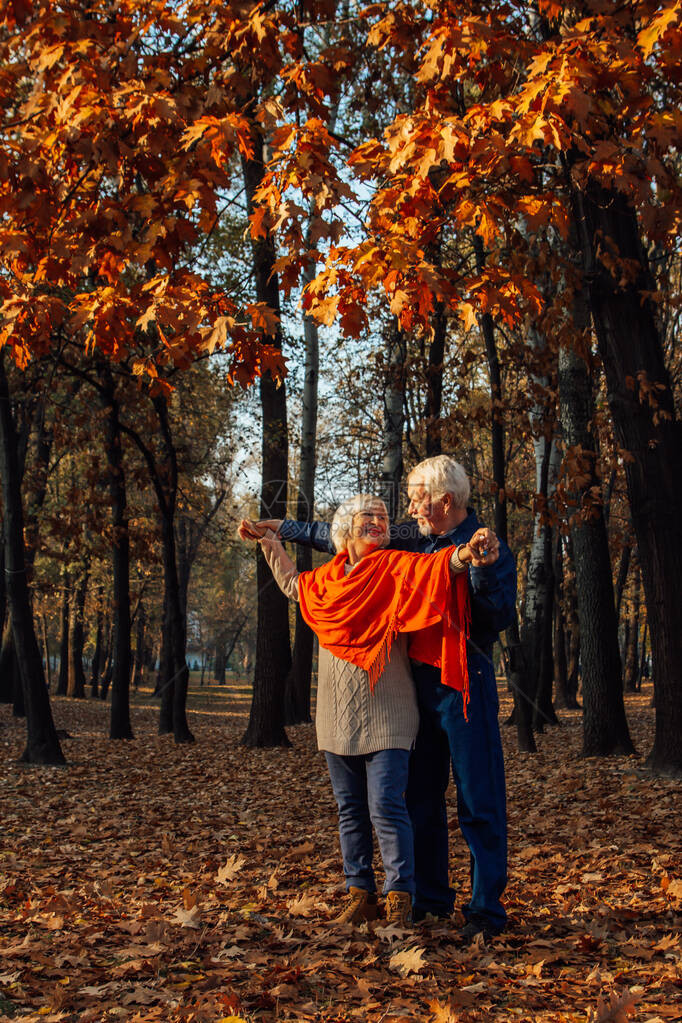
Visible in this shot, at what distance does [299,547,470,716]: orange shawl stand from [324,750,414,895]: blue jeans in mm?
395

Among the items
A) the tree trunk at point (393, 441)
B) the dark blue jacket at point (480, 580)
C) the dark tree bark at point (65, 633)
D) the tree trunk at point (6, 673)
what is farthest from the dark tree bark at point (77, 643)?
the dark blue jacket at point (480, 580)

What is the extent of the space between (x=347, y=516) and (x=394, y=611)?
1.81 feet

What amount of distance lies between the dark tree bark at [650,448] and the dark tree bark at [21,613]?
286 inches

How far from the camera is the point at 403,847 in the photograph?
3.81 metres

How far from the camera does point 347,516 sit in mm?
4191

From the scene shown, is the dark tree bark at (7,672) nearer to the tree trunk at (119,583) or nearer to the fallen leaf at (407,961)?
the tree trunk at (119,583)

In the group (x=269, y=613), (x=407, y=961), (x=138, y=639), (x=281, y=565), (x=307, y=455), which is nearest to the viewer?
(x=407, y=961)

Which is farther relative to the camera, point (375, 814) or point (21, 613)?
point (21, 613)

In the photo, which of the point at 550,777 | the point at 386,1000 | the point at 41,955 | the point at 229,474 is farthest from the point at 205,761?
the point at 229,474

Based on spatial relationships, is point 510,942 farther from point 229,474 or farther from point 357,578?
point 229,474

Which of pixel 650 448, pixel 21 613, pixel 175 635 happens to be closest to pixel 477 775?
pixel 650 448

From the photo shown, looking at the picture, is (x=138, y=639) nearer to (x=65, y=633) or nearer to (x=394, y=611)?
(x=65, y=633)

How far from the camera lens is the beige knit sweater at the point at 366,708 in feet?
12.9

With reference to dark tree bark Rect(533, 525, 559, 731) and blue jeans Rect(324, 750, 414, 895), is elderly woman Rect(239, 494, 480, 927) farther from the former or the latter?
dark tree bark Rect(533, 525, 559, 731)
